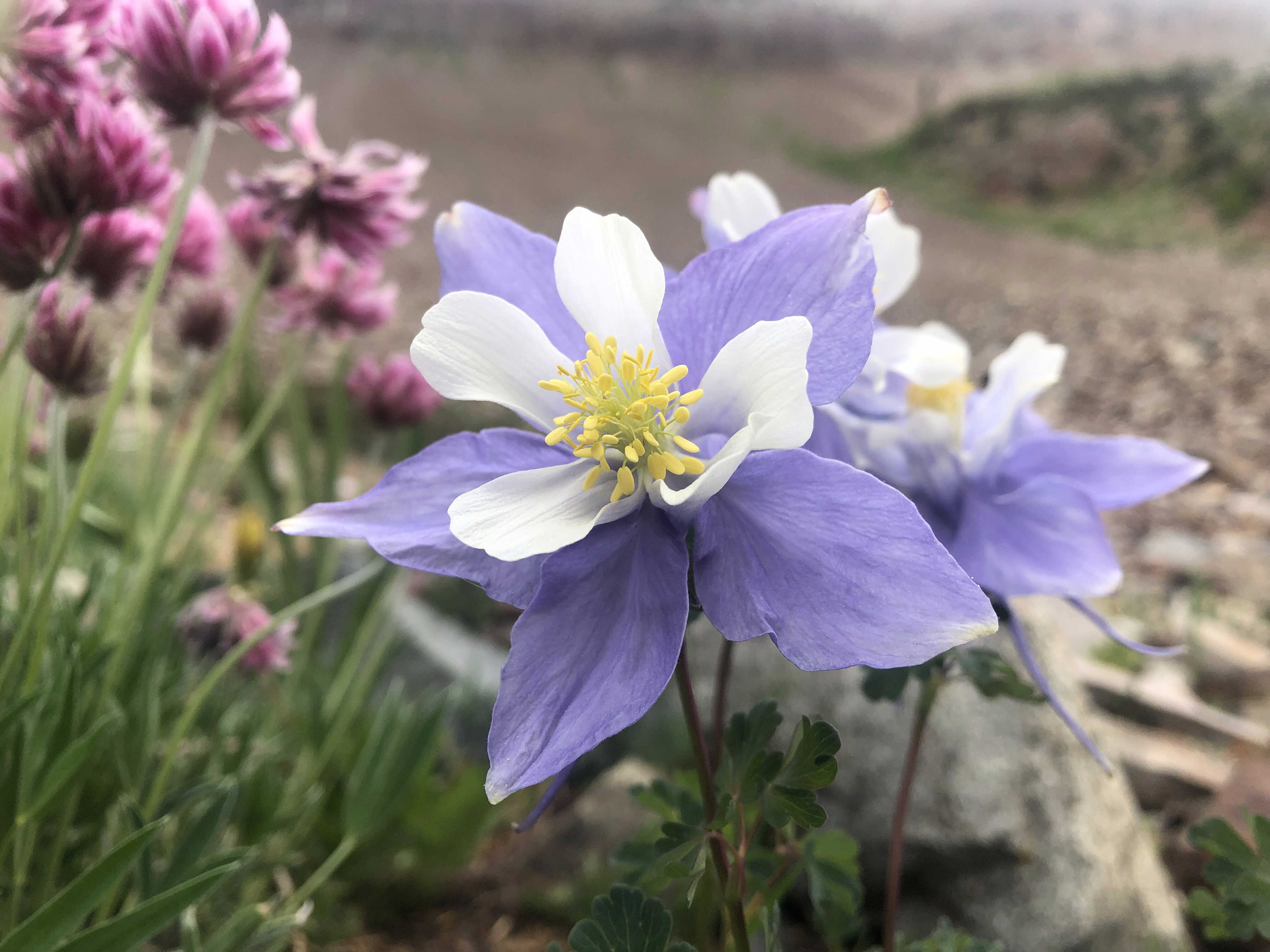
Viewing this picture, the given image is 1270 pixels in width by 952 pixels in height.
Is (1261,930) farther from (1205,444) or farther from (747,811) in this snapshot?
(1205,444)

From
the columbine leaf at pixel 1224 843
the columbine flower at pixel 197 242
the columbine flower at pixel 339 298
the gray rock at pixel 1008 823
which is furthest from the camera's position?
the columbine flower at pixel 339 298

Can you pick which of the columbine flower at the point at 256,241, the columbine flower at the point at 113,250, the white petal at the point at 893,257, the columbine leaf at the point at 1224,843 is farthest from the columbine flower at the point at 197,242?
the columbine leaf at the point at 1224,843

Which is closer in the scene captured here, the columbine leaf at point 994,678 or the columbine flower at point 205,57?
the columbine leaf at point 994,678

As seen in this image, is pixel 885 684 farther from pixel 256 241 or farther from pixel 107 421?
pixel 256 241

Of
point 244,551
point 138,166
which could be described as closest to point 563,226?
point 138,166

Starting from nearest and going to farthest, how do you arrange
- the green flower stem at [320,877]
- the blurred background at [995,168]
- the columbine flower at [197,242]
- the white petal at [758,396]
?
1. the white petal at [758,396]
2. the green flower stem at [320,877]
3. the columbine flower at [197,242]
4. the blurred background at [995,168]

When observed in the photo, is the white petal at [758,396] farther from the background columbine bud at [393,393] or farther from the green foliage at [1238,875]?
the background columbine bud at [393,393]

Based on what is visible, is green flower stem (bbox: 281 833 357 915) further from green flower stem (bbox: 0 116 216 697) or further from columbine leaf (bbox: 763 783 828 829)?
columbine leaf (bbox: 763 783 828 829)
